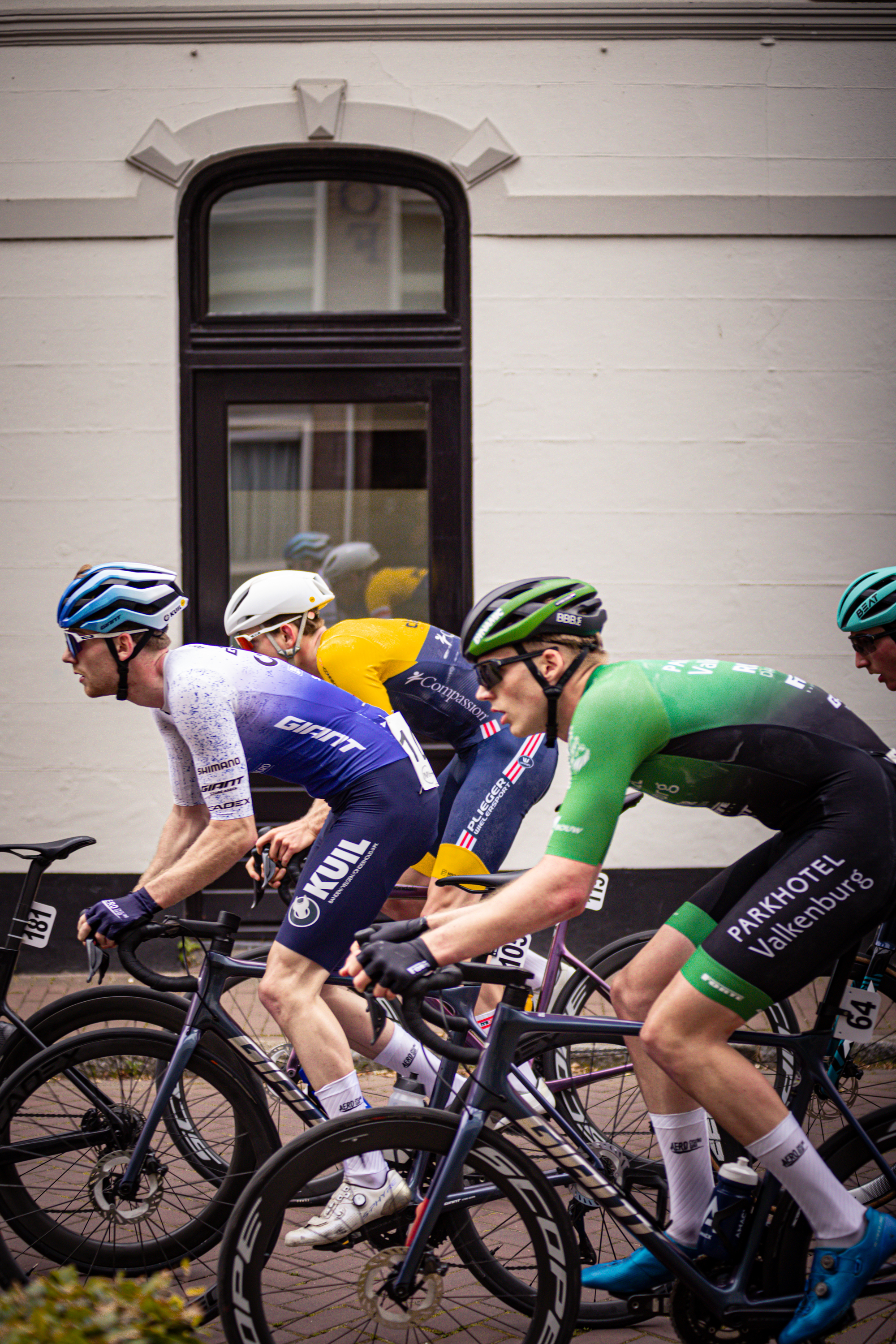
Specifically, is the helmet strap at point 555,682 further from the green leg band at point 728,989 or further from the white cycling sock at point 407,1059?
the white cycling sock at point 407,1059

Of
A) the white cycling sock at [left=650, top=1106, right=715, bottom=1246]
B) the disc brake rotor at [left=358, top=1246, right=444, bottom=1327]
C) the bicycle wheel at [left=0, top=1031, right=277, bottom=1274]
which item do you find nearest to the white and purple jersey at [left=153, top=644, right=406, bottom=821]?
the bicycle wheel at [left=0, top=1031, right=277, bottom=1274]

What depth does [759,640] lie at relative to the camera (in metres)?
6.95

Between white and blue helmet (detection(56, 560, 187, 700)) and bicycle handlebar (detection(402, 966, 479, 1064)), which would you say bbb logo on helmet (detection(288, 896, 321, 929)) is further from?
white and blue helmet (detection(56, 560, 187, 700))

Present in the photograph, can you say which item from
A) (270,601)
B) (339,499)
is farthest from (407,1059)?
(339,499)

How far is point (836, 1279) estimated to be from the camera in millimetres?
2543

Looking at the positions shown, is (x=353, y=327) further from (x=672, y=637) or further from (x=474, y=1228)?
(x=474, y=1228)

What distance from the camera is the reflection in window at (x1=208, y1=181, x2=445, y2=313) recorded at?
7.32 metres

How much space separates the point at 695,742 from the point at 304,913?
131 cm

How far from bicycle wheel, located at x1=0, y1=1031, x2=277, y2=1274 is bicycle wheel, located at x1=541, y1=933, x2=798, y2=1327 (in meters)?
0.94

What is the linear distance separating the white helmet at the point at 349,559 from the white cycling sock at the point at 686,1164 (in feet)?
16.0

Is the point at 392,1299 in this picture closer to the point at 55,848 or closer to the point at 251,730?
the point at 251,730

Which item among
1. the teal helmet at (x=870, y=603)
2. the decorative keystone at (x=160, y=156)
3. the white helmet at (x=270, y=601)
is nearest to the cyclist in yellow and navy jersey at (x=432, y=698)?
the white helmet at (x=270, y=601)

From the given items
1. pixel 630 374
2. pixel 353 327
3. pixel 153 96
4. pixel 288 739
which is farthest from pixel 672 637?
pixel 153 96

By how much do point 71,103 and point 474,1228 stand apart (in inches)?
266
